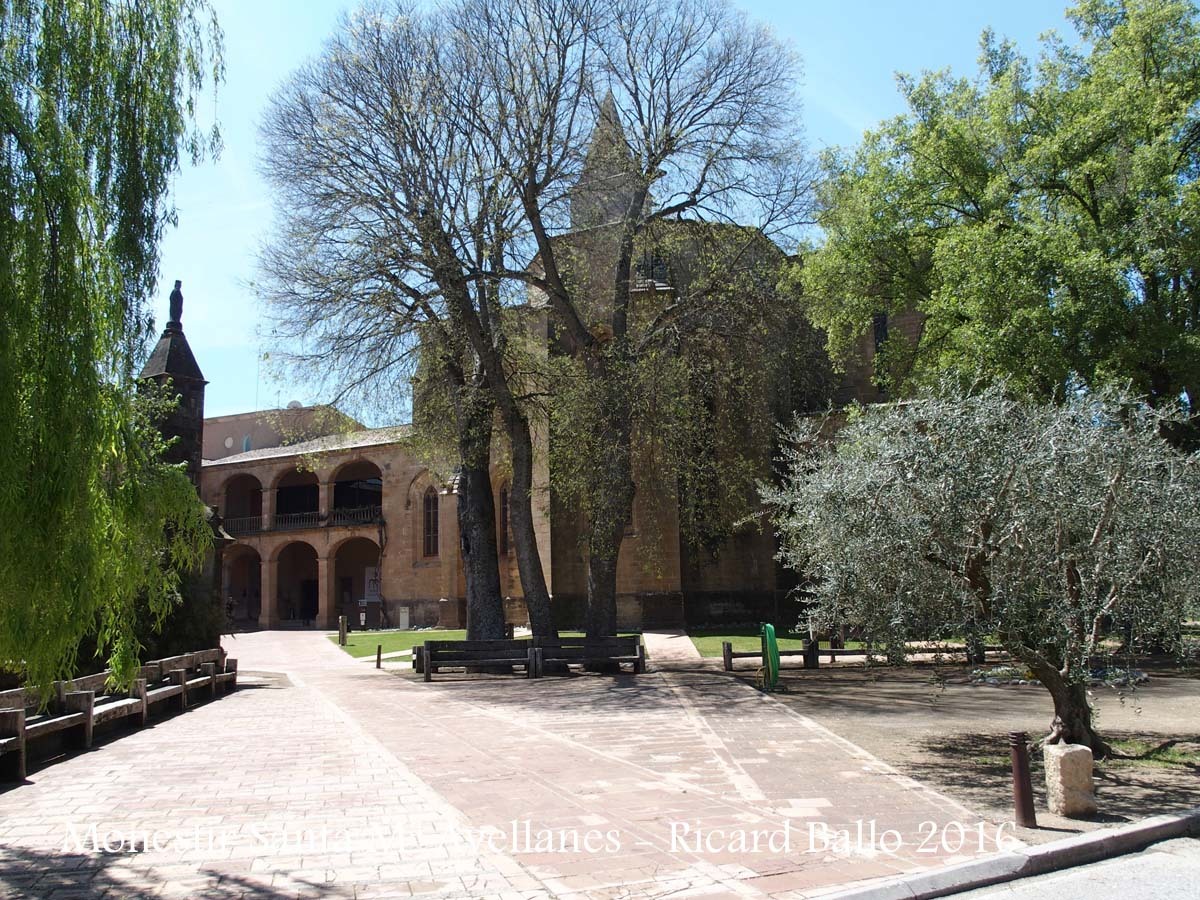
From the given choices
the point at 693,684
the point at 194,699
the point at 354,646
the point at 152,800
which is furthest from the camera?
the point at 354,646

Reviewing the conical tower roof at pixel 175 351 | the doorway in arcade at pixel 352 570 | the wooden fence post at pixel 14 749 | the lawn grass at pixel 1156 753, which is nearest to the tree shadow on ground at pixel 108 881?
the wooden fence post at pixel 14 749

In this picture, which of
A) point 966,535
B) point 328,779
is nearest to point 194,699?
point 328,779

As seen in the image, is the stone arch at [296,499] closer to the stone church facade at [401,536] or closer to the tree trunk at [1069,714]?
the stone church facade at [401,536]

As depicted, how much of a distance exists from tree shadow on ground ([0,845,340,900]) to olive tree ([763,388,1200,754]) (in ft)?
18.2

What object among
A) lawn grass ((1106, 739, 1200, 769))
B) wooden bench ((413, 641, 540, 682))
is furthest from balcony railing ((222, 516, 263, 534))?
lawn grass ((1106, 739, 1200, 769))

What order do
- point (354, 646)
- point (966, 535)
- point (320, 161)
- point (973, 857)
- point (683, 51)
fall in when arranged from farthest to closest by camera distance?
point (354, 646) → point (683, 51) → point (320, 161) → point (966, 535) → point (973, 857)

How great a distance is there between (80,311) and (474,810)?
4560 millimetres

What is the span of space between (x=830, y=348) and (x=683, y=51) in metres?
7.66

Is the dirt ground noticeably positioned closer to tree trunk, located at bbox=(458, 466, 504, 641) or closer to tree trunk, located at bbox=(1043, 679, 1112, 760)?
tree trunk, located at bbox=(1043, 679, 1112, 760)

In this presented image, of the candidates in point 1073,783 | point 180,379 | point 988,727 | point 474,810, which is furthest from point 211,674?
point 1073,783

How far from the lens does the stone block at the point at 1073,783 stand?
267 inches

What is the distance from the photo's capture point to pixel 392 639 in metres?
32.2

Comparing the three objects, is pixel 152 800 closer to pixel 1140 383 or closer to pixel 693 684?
pixel 693 684

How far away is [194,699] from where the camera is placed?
15.0 meters
